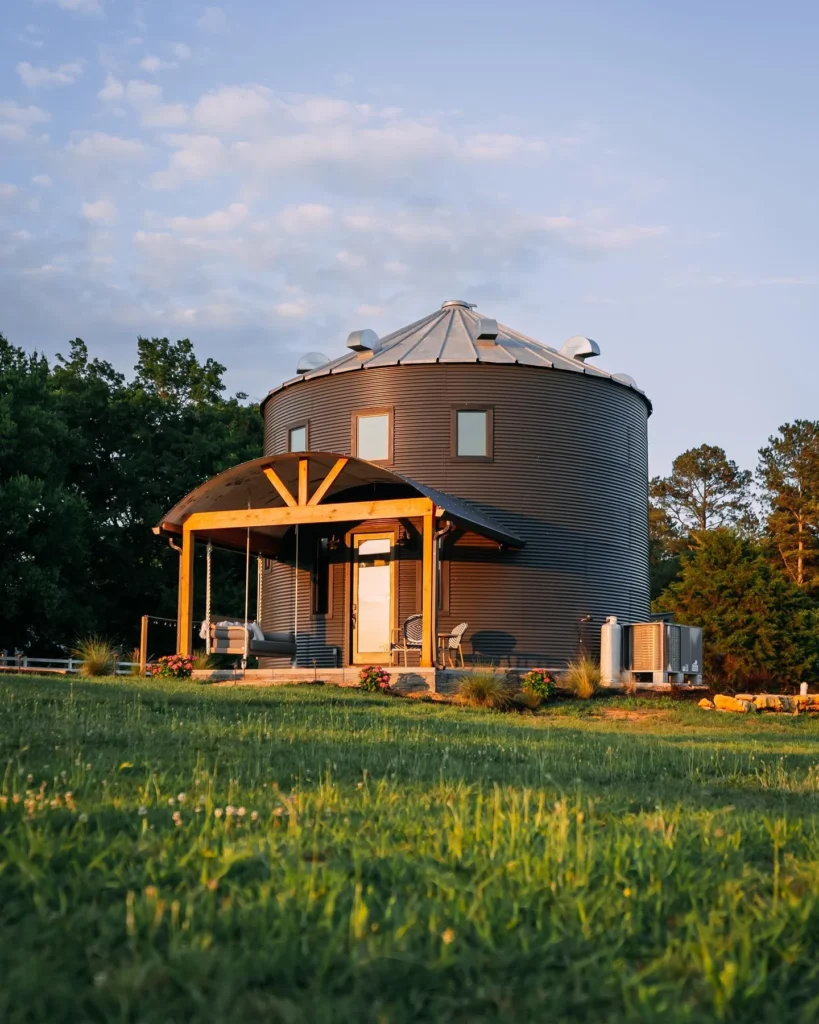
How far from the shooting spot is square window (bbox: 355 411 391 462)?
23.1 meters

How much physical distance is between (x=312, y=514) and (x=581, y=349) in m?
7.82

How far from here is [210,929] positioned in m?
3.60

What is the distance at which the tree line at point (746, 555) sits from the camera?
35.8 m

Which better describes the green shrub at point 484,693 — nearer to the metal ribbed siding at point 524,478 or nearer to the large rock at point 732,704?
the large rock at point 732,704

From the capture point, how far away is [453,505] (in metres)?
20.8

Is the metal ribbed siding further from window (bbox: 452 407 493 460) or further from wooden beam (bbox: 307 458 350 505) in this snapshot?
wooden beam (bbox: 307 458 350 505)

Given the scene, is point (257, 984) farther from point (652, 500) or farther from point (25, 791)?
point (652, 500)

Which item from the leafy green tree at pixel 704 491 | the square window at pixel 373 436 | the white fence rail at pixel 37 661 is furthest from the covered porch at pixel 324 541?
the leafy green tree at pixel 704 491

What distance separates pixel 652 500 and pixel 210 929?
190ft

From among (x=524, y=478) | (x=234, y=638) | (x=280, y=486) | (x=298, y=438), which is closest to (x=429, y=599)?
(x=280, y=486)

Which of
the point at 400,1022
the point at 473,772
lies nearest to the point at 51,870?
the point at 400,1022

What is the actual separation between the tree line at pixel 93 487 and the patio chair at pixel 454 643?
1339cm

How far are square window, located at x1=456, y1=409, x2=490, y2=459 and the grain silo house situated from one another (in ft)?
0.09

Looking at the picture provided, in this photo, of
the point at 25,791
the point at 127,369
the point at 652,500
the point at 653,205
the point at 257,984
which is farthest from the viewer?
the point at 652,500
